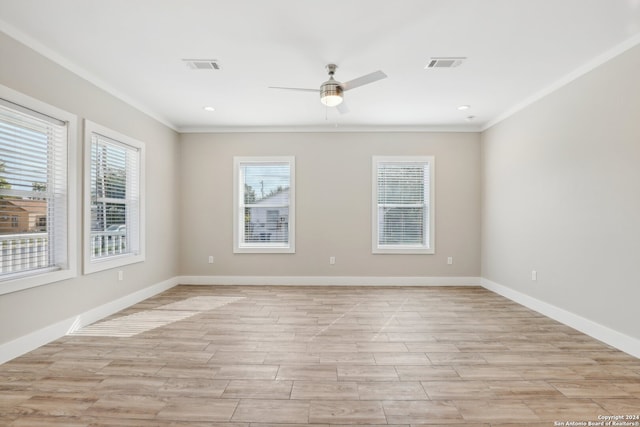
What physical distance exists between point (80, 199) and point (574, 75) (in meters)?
5.46

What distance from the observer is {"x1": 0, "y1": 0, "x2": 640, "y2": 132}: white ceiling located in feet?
8.13

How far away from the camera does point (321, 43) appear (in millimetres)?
2955

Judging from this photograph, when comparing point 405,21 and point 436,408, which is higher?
point 405,21

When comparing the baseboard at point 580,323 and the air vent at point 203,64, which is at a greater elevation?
the air vent at point 203,64

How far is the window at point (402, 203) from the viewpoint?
5770mm

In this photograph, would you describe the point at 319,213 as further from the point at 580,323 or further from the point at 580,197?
the point at 580,323

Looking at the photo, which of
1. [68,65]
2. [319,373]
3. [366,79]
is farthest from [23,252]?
[366,79]

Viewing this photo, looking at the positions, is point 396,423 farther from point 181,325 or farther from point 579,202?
point 579,202

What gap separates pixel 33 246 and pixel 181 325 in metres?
1.57

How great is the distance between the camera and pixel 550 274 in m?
3.93

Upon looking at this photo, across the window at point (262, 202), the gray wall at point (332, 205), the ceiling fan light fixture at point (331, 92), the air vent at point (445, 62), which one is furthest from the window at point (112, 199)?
the air vent at point (445, 62)

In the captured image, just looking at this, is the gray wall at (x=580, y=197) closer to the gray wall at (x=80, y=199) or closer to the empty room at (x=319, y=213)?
the empty room at (x=319, y=213)

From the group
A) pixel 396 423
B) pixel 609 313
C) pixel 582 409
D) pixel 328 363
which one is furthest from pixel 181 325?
pixel 609 313

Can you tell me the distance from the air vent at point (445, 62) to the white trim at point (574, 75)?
4.22 feet
